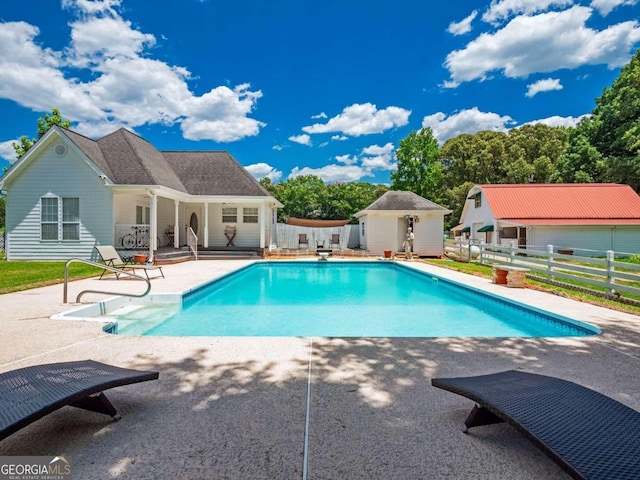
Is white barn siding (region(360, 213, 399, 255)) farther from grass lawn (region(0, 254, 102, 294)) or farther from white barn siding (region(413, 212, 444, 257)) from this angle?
grass lawn (region(0, 254, 102, 294))

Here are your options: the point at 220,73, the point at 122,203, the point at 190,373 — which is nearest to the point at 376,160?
the point at 220,73

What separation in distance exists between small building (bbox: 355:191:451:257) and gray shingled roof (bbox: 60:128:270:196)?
22.5ft

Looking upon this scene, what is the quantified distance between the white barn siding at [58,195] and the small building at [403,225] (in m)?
13.9

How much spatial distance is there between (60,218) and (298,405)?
1661cm

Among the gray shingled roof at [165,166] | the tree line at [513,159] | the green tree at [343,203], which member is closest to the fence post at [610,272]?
the gray shingled roof at [165,166]

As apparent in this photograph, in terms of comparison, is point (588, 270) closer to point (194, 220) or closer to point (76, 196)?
point (76, 196)

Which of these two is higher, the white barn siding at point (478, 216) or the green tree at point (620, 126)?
the green tree at point (620, 126)

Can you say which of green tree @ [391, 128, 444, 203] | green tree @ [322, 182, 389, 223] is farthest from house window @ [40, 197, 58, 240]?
green tree @ [391, 128, 444, 203]

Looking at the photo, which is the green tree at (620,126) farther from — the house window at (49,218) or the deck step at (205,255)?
the house window at (49,218)

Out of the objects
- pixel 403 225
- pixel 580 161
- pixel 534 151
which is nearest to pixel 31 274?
pixel 403 225

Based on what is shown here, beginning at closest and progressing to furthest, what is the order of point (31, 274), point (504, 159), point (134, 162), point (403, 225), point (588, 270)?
point (588, 270)
point (31, 274)
point (134, 162)
point (403, 225)
point (504, 159)

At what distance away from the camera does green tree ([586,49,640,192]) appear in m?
25.3

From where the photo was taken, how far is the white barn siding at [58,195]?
1487 cm

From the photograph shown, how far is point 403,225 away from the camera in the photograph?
72.0ft
